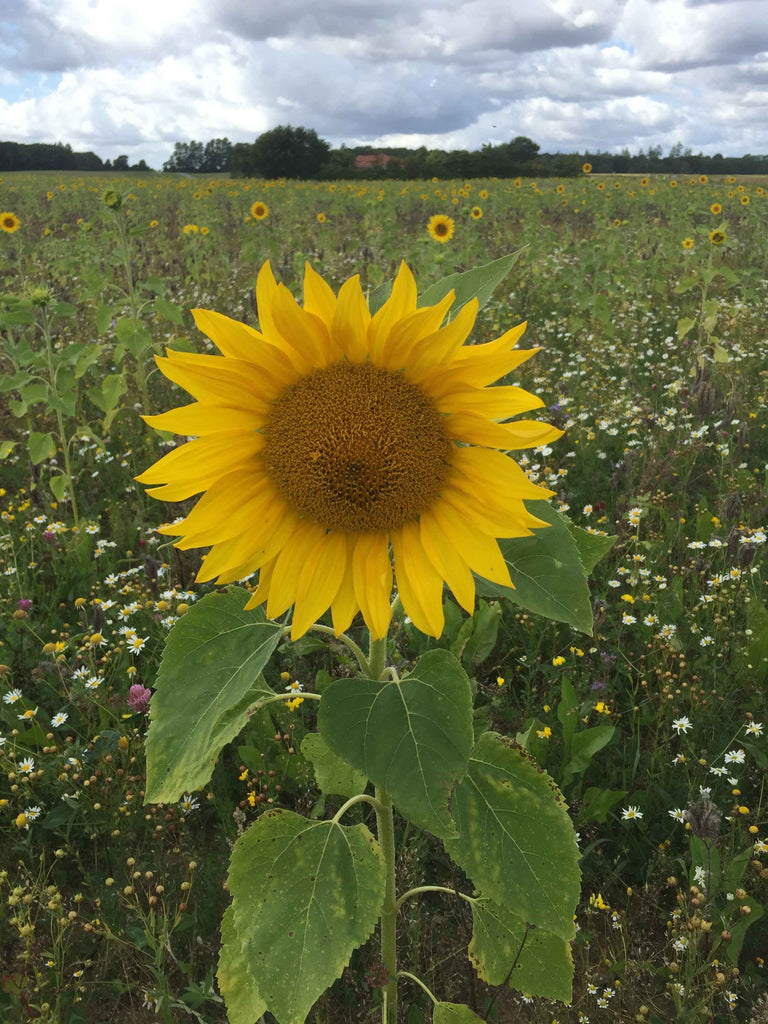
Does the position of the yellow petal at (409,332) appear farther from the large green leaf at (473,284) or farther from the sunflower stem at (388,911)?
the sunflower stem at (388,911)

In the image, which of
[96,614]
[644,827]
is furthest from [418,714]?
[96,614]

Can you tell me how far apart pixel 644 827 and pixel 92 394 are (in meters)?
3.77

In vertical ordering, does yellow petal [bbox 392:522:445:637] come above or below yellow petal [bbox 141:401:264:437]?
below

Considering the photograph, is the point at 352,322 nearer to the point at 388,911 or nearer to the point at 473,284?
the point at 473,284

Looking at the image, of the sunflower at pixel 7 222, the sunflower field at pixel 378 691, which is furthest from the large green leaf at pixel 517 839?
the sunflower at pixel 7 222

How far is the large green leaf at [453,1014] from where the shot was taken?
1763mm

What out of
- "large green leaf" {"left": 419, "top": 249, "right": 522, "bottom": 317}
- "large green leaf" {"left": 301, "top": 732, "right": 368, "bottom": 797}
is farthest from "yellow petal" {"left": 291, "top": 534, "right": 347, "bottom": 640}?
"large green leaf" {"left": 301, "top": 732, "right": 368, "bottom": 797}

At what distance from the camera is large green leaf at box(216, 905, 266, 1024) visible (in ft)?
5.38

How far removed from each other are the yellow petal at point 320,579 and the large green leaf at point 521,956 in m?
0.92

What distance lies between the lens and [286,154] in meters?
34.7

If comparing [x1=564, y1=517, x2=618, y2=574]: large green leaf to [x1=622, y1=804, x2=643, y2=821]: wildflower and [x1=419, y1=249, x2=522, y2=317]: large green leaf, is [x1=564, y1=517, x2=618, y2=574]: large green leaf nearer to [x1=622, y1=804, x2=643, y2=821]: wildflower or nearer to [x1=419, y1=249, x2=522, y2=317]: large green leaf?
[x1=419, y1=249, x2=522, y2=317]: large green leaf

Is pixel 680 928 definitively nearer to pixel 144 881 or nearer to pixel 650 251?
pixel 144 881

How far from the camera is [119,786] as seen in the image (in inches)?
105

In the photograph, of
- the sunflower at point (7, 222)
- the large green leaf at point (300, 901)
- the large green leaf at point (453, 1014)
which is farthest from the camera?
the sunflower at point (7, 222)
